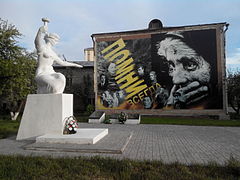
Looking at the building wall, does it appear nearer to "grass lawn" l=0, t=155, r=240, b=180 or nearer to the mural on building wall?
the mural on building wall

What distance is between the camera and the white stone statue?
618cm

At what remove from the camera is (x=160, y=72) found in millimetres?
16094

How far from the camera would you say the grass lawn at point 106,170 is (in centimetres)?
312

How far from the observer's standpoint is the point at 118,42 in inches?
688

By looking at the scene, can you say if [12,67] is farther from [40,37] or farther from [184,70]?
[184,70]

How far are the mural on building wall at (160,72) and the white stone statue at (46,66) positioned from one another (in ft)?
35.2

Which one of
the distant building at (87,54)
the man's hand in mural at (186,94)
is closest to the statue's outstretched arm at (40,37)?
the man's hand in mural at (186,94)

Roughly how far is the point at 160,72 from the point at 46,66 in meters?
11.8

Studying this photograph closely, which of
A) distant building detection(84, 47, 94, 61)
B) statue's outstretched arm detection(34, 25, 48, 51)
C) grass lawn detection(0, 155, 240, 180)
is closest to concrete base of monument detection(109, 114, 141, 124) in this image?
statue's outstretched arm detection(34, 25, 48, 51)

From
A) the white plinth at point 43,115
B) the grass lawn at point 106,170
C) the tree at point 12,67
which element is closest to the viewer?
the grass lawn at point 106,170

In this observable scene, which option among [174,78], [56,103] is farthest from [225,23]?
[56,103]

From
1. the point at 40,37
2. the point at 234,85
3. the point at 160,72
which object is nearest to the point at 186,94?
the point at 160,72

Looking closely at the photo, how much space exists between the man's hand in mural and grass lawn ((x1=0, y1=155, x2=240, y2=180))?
12283 mm

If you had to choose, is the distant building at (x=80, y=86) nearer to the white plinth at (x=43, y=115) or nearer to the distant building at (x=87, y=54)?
the distant building at (x=87, y=54)
